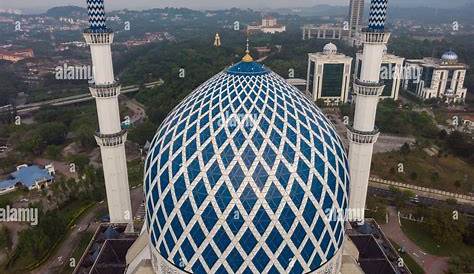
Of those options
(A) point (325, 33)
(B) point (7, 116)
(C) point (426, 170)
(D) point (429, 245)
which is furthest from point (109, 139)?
(A) point (325, 33)

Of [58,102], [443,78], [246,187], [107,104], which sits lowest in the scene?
[58,102]

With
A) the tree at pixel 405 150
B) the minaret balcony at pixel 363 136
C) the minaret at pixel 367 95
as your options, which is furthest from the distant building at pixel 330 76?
the minaret balcony at pixel 363 136

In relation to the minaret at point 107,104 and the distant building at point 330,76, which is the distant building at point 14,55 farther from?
the minaret at point 107,104

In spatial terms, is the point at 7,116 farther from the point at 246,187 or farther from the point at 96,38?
the point at 246,187

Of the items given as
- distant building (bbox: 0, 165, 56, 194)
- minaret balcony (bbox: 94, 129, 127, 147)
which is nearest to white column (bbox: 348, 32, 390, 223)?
minaret balcony (bbox: 94, 129, 127, 147)

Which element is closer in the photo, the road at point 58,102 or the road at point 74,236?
the road at point 74,236

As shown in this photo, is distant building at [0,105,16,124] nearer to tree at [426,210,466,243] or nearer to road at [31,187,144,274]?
road at [31,187,144,274]
